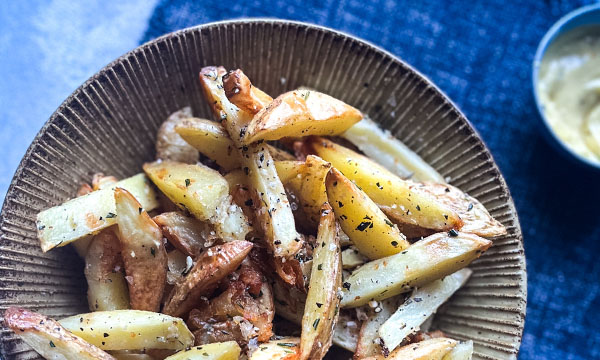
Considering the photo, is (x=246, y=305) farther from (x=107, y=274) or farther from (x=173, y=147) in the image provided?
(x=173, y=147)

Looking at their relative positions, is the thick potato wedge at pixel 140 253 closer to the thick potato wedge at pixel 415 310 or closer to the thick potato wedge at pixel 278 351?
the thick potato wedge at pixel 278 351

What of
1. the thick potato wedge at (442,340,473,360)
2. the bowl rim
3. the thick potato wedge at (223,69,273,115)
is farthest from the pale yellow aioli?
the thick potato wedge at (223,69,273,115)

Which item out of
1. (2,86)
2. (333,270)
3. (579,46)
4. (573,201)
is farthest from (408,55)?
(2,86)

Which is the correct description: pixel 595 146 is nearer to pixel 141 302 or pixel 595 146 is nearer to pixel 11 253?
pixel 141 302

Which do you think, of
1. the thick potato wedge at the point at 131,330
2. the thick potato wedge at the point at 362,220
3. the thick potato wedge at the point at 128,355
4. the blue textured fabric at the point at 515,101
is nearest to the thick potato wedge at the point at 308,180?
the thick potato wedge at the point at 362,220

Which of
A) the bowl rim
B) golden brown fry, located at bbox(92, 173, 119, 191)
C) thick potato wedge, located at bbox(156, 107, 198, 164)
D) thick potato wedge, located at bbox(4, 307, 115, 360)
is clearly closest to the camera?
thick potato wedge, located at bbox(4, 307, 115, 360)

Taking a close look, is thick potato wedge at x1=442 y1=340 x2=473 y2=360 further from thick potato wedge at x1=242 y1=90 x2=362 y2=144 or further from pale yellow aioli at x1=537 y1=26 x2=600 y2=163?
pale yellow aioli at x1=537 y1=26 x2=600 y2=163

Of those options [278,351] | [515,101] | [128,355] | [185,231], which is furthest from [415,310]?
[515,101]
